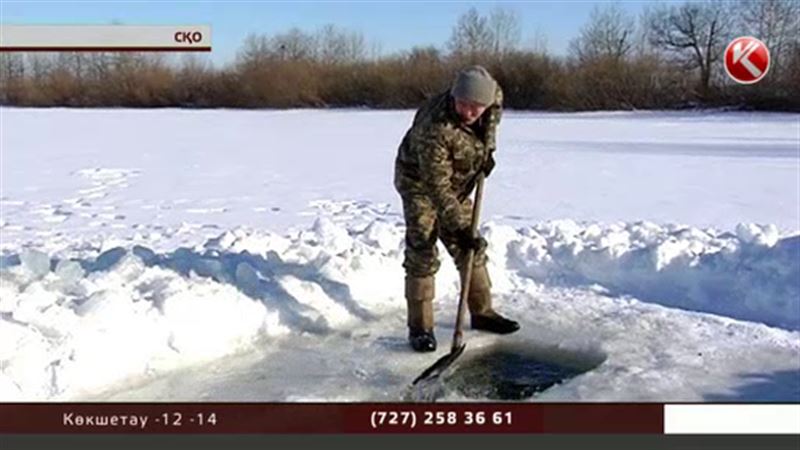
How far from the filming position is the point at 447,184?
258cm

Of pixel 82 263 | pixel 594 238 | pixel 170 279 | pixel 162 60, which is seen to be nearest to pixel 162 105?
pixel 162 60

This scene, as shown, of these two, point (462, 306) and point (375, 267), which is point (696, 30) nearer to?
point (462, 306)

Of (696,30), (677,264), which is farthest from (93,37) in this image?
(677,264)

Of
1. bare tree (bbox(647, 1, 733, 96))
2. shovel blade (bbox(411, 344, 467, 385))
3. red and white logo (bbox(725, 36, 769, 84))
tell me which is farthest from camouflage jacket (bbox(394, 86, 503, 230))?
red and white logo (bbox(725, 36, 769, 84))

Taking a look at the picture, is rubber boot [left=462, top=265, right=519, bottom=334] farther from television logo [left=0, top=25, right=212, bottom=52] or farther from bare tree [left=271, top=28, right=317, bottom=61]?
television logo [left=0, top=25, right=212, bottom=52]

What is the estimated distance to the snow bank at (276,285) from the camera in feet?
8.32

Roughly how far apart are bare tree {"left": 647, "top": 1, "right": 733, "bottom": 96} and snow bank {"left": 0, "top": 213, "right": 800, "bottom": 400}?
112 cm

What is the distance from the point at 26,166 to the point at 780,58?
247cm

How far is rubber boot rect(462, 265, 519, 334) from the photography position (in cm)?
289

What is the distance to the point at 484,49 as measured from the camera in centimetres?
224

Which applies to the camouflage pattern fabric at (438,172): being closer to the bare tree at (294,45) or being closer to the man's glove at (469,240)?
the man's glove at (469,240)

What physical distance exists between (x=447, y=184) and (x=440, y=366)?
557 millimetres

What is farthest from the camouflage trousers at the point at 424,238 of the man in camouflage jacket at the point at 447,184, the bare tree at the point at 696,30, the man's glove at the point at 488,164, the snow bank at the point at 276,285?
the bare tree at the point at 696,30

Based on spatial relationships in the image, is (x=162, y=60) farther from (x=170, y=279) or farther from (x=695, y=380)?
(x=695, y=380)
